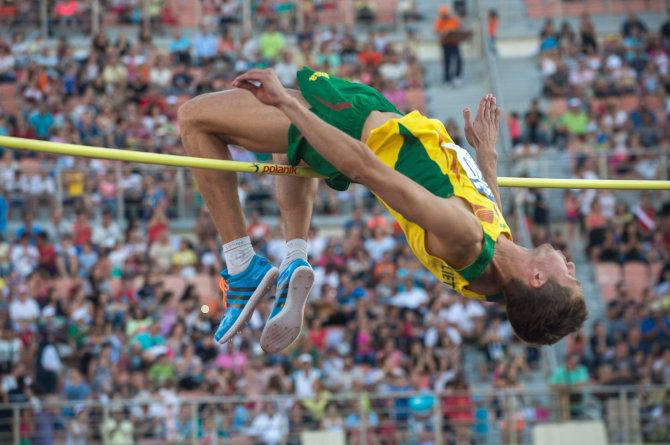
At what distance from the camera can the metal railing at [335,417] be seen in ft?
33.6

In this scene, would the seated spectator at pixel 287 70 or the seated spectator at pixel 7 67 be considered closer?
the seated spectator at pixel 287 70

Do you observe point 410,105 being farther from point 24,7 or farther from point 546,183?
point 546,183

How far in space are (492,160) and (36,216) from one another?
31.3ft

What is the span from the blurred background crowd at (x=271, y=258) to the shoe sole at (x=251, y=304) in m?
5.18

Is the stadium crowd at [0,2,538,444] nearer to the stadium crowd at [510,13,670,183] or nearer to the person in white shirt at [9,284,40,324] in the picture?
the person in white shirt at [9,284,40,324]

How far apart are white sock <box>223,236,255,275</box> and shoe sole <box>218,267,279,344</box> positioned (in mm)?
128

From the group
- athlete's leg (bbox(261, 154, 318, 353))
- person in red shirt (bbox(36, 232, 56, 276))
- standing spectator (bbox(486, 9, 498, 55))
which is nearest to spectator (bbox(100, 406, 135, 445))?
person in red shirt (bbox(36, 232, 56, 276))

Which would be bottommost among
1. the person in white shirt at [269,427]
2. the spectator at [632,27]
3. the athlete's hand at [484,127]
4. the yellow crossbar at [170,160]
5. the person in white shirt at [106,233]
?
the person in white shirt at [269,427]

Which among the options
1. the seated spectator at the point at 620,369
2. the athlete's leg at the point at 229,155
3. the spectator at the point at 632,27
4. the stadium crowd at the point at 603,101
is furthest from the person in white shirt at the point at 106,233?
the spectator at the point at 632,27

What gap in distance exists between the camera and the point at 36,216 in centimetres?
1332

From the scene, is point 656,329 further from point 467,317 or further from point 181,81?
point 181,81

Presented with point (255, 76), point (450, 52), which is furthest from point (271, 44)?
point (255, 76)

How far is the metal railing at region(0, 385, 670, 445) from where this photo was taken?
1023 cm

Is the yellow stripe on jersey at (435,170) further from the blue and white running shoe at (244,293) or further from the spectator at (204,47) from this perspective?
the spectator at (204,47)
